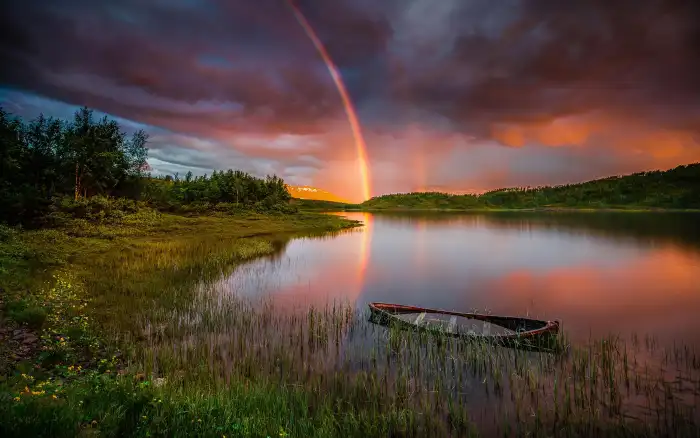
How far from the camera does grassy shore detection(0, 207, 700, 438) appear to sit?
8.73 m

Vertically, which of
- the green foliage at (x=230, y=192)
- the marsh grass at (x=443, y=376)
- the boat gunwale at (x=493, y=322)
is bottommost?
the marsh grass at (x=443, y=376)

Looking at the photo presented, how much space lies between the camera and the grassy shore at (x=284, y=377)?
28.7 ft

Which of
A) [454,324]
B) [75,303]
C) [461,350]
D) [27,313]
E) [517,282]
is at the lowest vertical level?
[517,282]

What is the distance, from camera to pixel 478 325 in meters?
20.5

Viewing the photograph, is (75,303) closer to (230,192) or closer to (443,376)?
(443,376)

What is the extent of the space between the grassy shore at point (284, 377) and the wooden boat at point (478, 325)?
59cm

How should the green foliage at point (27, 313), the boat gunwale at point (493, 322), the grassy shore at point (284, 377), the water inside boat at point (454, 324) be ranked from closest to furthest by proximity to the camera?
the grassy shore at point (284, 377), the boat gunwale at point (493, 322), the green foliage at point (27, 313), the water inside boat at point (454, 324)

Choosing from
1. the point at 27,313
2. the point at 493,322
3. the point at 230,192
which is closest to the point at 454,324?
the point at 493,322

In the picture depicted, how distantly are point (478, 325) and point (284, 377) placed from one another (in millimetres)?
12096

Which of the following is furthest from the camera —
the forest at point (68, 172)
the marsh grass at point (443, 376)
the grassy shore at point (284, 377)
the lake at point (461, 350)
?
the forest at point (68, 172)

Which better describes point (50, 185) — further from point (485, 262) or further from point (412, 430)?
point (412, 430)

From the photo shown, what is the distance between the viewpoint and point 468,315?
1959 cm

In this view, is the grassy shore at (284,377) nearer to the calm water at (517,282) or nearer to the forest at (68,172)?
the calm water at (517,282)

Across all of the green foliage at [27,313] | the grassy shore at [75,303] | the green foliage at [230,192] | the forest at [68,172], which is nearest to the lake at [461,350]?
the grassy shore at [75,303]
